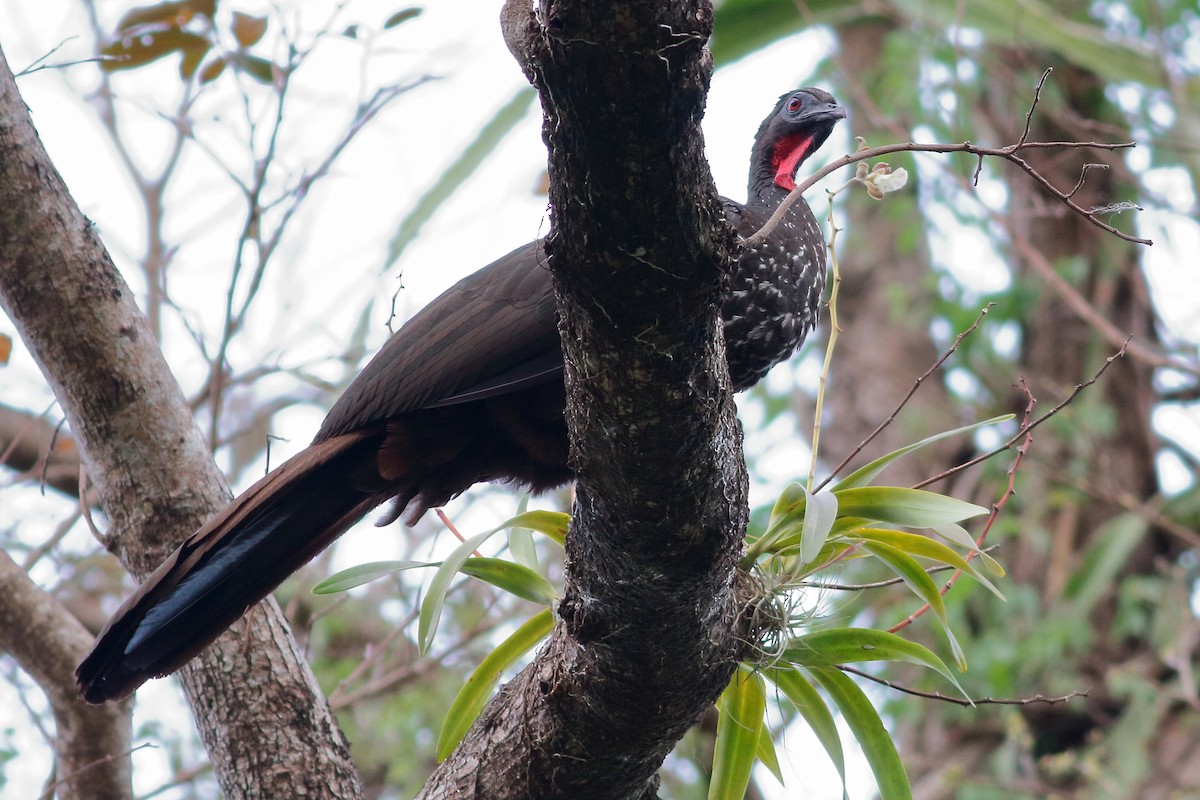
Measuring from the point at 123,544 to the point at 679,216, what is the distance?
1733 millimetres

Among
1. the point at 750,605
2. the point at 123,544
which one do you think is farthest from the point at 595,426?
the point at 123,544

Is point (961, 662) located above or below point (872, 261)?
below

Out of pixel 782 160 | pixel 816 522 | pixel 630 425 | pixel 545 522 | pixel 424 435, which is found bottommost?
pixel 816 522

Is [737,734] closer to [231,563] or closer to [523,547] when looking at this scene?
[523,547]

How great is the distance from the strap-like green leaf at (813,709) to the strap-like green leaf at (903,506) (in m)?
0.34

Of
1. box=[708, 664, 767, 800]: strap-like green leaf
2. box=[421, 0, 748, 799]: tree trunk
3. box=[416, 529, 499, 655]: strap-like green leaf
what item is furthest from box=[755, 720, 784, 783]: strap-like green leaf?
box=[416, 529, 499, 655]: strap-like green leaf

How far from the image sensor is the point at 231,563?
102 inches

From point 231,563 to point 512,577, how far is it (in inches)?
24.7

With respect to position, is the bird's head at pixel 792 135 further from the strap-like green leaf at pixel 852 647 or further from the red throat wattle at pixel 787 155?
the strap-like green leaf at pixel 852 647

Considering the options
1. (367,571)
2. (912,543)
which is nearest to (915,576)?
(912,543)

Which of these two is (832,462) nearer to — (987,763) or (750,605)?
(987,763)

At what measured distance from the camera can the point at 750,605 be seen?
2.17 m

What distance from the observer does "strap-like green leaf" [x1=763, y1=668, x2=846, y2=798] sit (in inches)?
90.7

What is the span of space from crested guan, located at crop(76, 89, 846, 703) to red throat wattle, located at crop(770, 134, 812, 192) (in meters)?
0.50
